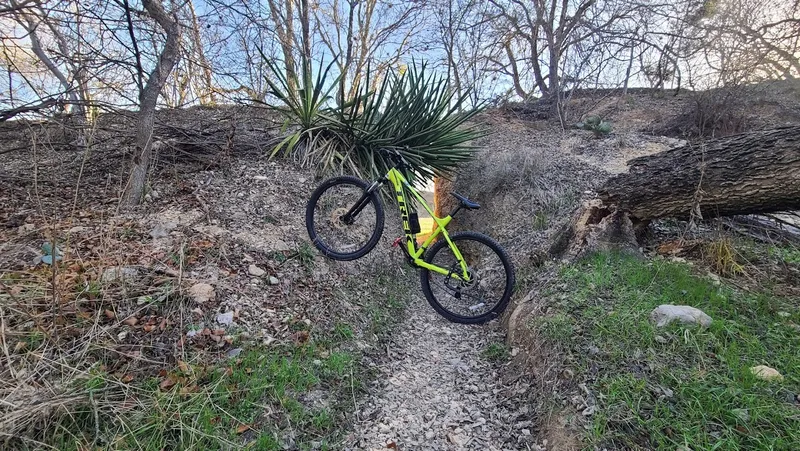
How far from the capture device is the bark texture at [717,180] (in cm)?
270

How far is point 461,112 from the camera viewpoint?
532 centimetres

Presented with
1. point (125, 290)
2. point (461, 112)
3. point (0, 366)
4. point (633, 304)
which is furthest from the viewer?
point (461, 112)

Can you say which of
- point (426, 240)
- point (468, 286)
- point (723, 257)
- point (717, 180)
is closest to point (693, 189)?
point (717, 180)

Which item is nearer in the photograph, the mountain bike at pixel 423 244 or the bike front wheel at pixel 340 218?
the mountain bike at pixel 423 244

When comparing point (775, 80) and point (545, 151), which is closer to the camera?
point (545, 151)

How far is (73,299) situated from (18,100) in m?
2.35

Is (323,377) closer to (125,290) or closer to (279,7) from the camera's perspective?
(125,290)

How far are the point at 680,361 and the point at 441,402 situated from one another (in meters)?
1.40

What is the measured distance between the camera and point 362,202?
3.59 metres

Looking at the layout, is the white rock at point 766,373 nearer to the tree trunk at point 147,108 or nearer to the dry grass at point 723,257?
the dry grass at point 723,257

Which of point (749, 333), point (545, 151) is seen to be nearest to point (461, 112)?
point (545, 151)

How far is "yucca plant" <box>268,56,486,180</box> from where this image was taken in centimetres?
446

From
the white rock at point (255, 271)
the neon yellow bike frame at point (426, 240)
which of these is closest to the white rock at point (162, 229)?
the white rock at point (255, 271)

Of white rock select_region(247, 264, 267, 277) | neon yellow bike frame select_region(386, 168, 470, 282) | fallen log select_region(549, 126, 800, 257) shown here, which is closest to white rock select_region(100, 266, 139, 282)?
white rock select_region(247, 264, 267, 277)
